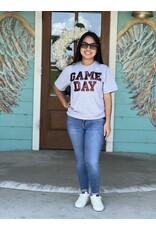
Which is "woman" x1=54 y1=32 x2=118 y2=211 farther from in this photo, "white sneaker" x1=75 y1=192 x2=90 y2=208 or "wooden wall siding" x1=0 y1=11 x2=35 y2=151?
"wooden wall siding" x1=0 y1=11 x2=35 y2=151

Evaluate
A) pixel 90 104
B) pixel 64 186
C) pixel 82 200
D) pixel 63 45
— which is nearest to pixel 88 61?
pixel 90 104

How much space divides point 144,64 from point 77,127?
2.59 meters

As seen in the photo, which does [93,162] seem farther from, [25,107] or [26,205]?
Result: [25,107]

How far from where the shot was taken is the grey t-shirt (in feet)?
10.7

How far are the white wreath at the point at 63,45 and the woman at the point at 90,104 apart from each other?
6.79 ft

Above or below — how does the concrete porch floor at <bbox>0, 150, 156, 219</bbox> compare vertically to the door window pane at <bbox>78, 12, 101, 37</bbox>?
below

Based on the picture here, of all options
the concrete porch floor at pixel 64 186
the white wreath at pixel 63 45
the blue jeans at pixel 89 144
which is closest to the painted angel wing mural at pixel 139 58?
the white wreath at pixel 63 45

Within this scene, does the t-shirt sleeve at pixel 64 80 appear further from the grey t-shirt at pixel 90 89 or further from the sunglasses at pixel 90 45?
the sunglasses at pixel 90 45

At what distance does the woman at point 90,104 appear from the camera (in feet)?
10.8

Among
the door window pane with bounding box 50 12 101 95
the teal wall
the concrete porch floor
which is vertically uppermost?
the door window pane with bounding box 50 12 101 95

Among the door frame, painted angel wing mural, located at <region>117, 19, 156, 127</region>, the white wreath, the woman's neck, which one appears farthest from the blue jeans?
painted angel wing mural, located at <region>117, 19, 156, 127</region>

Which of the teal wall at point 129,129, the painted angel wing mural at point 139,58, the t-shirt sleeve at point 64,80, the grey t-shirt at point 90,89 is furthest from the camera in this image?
the teal wall at point 129,129

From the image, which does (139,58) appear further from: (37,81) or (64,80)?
(64,80)

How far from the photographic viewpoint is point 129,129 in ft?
18.9
